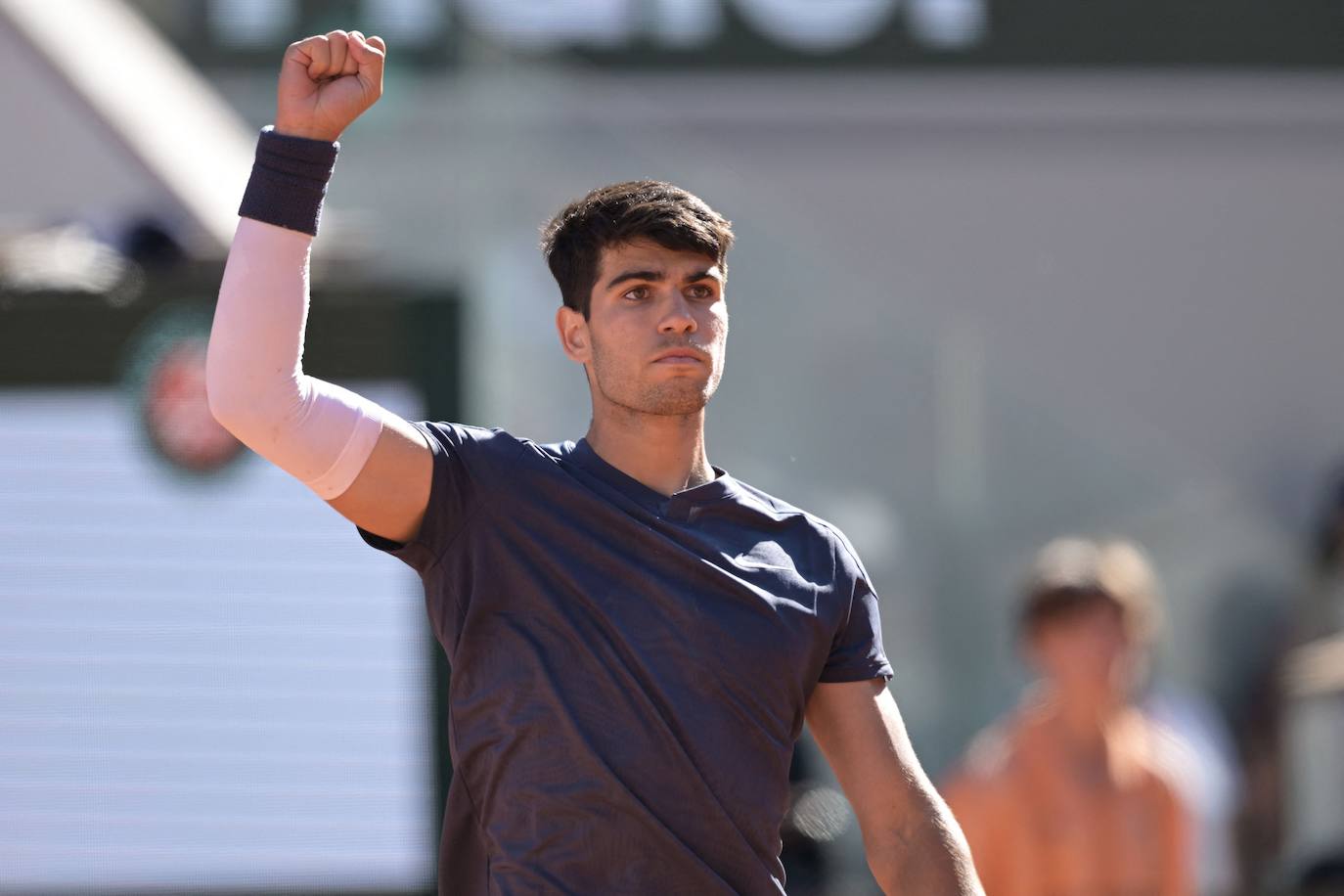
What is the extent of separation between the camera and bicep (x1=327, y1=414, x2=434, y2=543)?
2.64 meters

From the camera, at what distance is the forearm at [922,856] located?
2793 millimetres

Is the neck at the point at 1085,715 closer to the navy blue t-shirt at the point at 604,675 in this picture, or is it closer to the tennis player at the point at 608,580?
the tennis player at the point at 608,580

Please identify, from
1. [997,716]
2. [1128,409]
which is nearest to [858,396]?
[997,716]

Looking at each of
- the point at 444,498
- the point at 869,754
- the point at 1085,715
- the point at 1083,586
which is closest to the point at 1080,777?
the point at 1085,715

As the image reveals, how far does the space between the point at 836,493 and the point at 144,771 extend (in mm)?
2567

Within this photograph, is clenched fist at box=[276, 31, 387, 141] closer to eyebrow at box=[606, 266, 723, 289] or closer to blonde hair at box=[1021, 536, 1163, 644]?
eyebrow at box=[606, 266, 723, 289]

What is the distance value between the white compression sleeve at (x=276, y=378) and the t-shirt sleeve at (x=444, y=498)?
0.11m

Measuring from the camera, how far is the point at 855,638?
286 centimetres

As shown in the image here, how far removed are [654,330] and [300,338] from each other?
1.61 ft

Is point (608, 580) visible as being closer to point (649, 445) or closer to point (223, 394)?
point (649, 445)

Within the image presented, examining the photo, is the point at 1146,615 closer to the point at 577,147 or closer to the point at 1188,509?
the point at 1188,509

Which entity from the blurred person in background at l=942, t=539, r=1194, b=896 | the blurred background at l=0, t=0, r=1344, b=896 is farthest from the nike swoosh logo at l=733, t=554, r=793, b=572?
the blurred background at l=0, t=0, r=1344, b=896

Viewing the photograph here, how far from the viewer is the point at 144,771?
573 centimetres

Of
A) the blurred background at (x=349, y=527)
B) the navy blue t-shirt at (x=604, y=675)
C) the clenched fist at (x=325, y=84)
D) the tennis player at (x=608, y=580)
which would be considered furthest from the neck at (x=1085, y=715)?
the clenched fist at (x=325, y=84)
